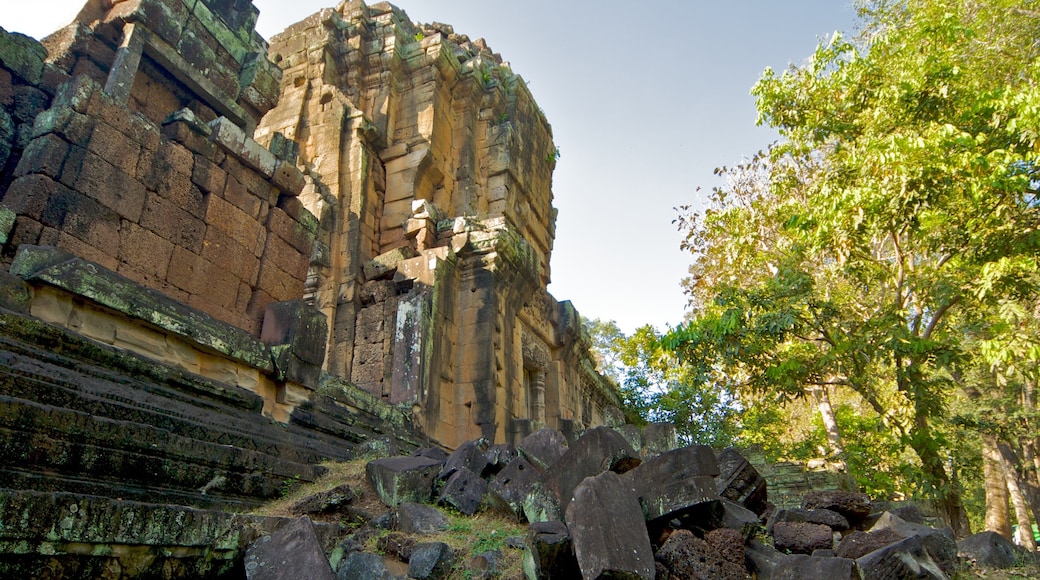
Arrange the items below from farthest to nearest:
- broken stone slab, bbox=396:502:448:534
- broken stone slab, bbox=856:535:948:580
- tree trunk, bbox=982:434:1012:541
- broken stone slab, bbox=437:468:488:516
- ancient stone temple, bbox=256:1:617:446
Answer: tree trunk, bbox=982:434:1012:541, ancient stone temple, bbox=256:1:617:446, broken stone slab, bbox=437:468:488:516, broken stone slab, bbox=396:502:448:534, broken stone slab, bbox=856:535:948:580

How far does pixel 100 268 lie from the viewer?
4695mm

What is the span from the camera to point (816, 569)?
10.4 feet

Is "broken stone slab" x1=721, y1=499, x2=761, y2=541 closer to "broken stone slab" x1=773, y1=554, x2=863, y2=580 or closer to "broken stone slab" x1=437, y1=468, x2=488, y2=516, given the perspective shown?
"broken stone slab" x1=773, y1=554, x2=863, y2=580

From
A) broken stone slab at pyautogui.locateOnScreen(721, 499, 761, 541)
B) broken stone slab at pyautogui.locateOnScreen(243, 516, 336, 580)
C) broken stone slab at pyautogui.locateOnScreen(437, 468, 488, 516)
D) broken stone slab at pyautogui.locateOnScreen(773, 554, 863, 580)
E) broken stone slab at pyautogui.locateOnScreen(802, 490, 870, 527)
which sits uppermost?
broken stone slab at pyautogui.locateOnScreen(437, 468, 488, 516)

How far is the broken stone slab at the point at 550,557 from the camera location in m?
3.15

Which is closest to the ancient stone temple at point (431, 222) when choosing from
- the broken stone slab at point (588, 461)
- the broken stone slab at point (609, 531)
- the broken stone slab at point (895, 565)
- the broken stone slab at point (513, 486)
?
the broken stone slab at point (513, 486)

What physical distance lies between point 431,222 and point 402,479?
7.12 metres

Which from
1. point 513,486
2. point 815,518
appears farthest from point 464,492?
point 815,518

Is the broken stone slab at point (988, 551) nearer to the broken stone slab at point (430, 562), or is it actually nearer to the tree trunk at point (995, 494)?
the broken stone slab at point (430, 562)

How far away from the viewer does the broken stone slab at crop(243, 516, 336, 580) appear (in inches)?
117

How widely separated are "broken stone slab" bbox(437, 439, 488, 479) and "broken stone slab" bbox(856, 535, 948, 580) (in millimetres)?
2519

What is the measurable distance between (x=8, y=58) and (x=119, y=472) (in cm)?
392

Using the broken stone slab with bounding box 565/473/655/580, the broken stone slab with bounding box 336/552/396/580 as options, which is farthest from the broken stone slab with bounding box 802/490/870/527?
the broken stone slab with bounding box 336/552/396/580

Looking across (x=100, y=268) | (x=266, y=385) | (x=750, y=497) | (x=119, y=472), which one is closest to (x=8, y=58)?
(x=100, y=268)
